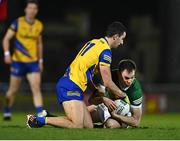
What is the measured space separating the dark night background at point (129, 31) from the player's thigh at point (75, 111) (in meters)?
12.4

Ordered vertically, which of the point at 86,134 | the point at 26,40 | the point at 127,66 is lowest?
the point at 86,134

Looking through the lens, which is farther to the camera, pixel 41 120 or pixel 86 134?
pixel 41 120

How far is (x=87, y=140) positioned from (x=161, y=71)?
48.8 ft

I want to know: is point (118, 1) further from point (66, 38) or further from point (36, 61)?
point (36, 61)

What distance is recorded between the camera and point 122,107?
40.8 feet

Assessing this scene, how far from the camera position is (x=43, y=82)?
80.1ft

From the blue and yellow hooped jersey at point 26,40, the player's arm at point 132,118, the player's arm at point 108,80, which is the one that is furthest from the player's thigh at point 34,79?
the player's arm at point 108,80

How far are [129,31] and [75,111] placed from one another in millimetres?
13291

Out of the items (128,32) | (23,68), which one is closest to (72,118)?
(23,68)

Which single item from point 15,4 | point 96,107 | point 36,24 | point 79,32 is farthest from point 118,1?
point 96,107

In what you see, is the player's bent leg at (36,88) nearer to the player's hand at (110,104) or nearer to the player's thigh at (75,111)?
the player's thigh at (75,111)

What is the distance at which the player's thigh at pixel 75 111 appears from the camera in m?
12.1

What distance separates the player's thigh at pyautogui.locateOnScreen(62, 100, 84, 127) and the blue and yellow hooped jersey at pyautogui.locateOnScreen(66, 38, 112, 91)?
9.9 inches

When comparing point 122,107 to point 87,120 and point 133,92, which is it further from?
point 87,120
